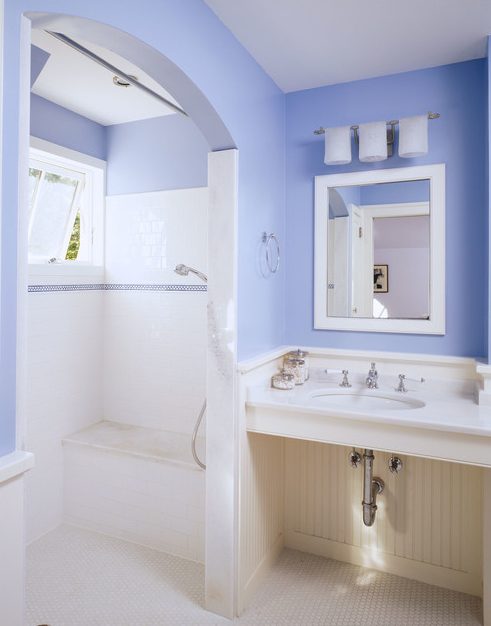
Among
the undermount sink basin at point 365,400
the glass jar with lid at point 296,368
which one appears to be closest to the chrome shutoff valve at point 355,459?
the undermount sink basin at point 365,400

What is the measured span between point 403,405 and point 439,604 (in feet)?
3.11

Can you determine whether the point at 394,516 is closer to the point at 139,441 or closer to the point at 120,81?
the point at 139,441

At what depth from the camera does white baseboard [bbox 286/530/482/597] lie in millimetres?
2328

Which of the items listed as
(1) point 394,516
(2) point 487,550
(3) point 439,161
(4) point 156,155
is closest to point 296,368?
(1) point 394,516

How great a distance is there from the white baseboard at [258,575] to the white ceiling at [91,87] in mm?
2577

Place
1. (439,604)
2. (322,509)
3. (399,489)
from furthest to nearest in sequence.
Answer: (322,509)
(399,489)
(439,604)

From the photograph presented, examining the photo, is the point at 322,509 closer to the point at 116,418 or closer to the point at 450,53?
the point at 116,418

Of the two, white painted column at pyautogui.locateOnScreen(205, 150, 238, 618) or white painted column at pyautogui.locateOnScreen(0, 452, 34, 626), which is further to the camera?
white painted column at pyautogui.locateOnScreen(205, 150, 238, 618)

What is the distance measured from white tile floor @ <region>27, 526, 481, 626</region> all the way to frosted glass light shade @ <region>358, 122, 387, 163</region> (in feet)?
7.01

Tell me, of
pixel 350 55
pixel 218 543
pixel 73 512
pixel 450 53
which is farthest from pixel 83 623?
pixel 450 53

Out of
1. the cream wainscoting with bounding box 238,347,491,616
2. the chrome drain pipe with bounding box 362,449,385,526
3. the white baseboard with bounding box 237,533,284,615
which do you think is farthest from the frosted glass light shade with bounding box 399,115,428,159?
the white baseboard with bounding box 237,533,284,615

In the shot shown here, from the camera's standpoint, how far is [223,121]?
201 centimetres

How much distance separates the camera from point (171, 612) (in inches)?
84.6

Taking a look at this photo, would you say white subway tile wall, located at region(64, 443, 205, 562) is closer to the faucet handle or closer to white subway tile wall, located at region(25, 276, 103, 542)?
white subway tile wall, located at region(25, 276, 103, 542)
